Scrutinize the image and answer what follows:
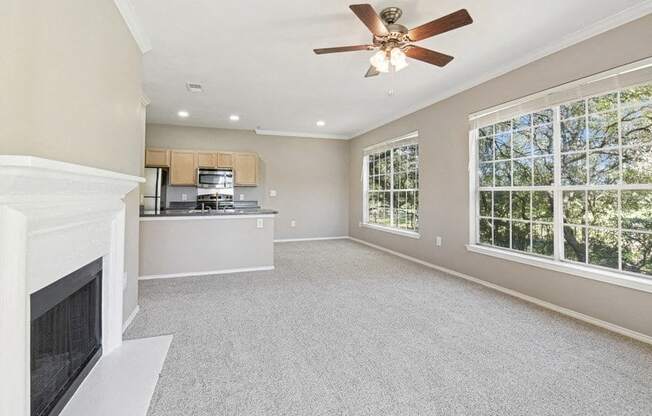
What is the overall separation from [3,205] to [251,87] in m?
3.60

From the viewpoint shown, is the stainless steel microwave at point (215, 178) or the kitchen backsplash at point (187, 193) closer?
the stainless steel microwave at point (215, 178)

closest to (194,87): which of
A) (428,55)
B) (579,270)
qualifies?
(428,55)

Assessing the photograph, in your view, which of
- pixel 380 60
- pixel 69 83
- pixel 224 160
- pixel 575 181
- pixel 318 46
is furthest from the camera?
pixel 224 160

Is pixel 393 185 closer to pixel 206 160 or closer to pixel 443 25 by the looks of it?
pixel 206 160

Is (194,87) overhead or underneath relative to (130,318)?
overhead

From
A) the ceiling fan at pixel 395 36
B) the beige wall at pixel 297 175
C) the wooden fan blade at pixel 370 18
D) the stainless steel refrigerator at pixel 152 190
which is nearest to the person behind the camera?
the wooden fan blade at pixel 370 18

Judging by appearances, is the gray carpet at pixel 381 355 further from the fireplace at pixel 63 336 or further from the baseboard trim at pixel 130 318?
the fireplace at pixel 63 336

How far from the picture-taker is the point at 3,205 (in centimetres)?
96

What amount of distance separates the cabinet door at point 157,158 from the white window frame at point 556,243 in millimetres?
5301

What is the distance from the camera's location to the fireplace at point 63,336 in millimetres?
1316

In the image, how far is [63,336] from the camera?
1569 millimetres

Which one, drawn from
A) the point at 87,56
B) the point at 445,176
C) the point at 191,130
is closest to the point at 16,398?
the point at 87,56

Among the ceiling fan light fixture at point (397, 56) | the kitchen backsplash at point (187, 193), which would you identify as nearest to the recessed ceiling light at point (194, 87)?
the kitchen backsplash at point (187, 193)

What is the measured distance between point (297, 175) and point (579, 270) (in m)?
5.51
